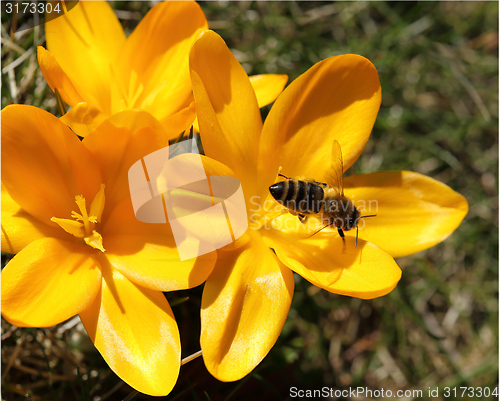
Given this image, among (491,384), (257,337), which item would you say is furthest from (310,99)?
(491,384)

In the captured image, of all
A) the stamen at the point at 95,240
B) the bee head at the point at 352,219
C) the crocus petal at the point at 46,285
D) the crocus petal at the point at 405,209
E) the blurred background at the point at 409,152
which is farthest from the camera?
the blurred background at the point at 409,152

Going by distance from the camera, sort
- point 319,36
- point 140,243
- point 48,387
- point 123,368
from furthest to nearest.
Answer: point 319,36, point 48,387, point 140,243, point 123,368

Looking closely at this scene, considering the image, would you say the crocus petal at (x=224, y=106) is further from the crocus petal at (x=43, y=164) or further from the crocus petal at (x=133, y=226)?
the crocus petal at (x=43, y=164)

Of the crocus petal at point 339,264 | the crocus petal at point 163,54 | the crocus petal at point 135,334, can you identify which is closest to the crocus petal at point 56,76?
the crocus petal at point 163,54

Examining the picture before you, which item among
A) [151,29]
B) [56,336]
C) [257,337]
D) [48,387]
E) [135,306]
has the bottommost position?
[48,387]

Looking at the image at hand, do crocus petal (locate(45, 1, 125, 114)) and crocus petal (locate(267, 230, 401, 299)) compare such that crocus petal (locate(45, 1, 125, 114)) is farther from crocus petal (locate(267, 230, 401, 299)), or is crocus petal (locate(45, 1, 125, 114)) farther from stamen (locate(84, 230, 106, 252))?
crocus petal (locate(267, 230, 401, 299))

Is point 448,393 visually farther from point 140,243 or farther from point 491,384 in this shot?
point 140,243

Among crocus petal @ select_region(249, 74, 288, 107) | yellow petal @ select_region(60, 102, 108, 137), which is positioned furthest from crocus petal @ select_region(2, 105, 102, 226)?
crocus petal @ select_region(249, 74, 288, 107)
